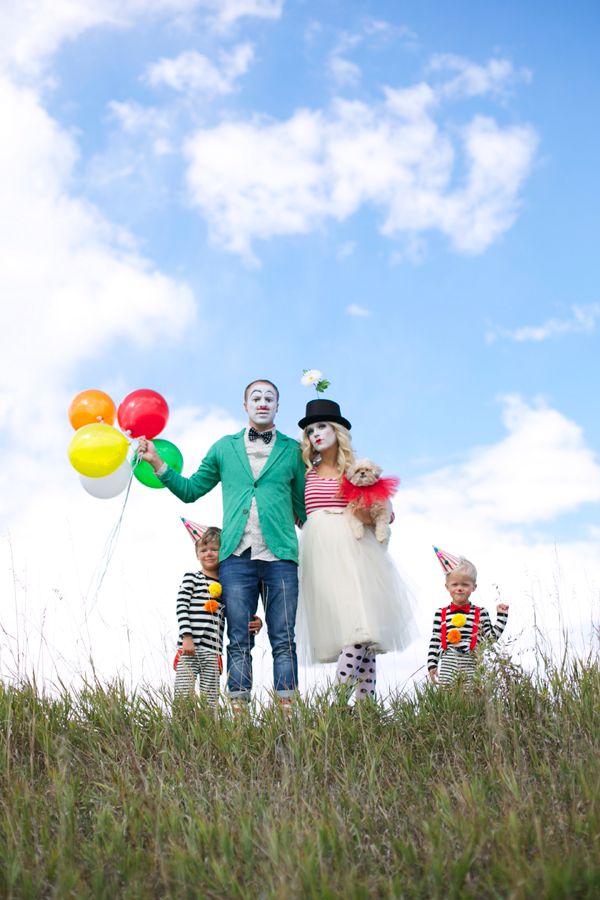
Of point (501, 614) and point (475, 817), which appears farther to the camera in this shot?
point (501, 614)

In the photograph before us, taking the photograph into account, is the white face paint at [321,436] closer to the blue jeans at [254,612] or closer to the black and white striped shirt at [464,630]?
the blue jeans at [254,612]

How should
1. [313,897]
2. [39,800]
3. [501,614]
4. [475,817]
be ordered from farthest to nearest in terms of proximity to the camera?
[501,614] < [39,800] < [475,817] < [313,897]

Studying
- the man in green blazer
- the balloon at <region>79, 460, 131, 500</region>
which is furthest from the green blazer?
the balloon at <region>79, 460, 131, 500</region>

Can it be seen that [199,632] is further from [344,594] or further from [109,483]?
[109,483]

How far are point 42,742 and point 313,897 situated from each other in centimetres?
280

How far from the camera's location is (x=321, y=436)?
671cm

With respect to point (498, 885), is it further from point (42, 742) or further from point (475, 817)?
point (42, 742)

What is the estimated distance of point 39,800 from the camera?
4.80m

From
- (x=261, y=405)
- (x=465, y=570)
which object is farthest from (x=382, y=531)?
(x=465, y=570)

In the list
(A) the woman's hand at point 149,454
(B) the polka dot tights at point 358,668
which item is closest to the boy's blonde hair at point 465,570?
(B) the polka dot tights at point 358,668

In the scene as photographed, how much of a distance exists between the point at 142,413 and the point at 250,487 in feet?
3.11

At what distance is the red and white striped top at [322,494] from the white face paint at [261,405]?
0.55 metres

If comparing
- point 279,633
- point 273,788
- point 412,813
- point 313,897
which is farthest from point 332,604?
point 313,897

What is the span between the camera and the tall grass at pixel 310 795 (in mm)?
3662
